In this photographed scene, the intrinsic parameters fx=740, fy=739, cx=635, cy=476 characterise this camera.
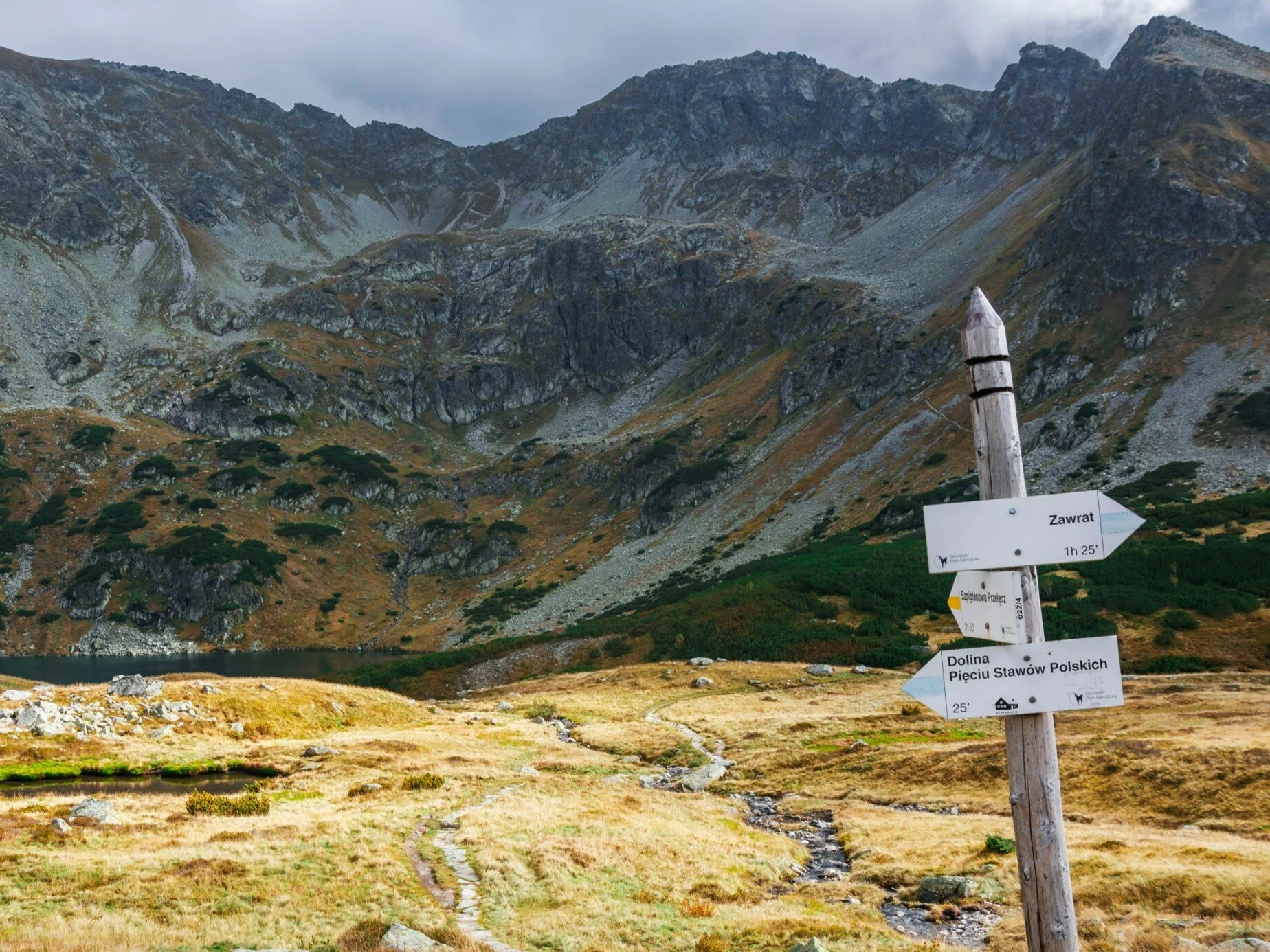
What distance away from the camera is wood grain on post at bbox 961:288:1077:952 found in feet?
20.9

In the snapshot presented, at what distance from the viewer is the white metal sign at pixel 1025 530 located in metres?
6.36

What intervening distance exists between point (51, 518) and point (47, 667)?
5070cm

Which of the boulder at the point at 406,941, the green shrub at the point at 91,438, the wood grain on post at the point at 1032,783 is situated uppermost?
the green shrub at the point at 91,438

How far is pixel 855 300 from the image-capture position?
16725 cm

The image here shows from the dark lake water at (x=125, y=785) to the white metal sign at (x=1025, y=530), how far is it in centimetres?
3231

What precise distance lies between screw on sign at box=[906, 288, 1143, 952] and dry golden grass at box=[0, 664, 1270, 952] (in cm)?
661

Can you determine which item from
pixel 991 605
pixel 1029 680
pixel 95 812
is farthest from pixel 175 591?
pixel 1029 680

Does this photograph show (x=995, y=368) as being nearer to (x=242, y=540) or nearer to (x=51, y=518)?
(x=242, y=540)

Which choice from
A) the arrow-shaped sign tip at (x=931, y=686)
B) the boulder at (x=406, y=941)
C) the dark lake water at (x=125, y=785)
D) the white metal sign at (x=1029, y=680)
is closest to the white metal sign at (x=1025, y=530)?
the white metal sign at (x=1029, y=680)

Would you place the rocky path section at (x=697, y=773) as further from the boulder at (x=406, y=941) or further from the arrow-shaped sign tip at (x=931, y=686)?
the arrow-shaped sign tip at (x=931, y=686)

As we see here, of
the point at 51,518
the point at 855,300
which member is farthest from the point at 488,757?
the point at 855,300

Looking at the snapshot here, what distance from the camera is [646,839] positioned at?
67.7ft

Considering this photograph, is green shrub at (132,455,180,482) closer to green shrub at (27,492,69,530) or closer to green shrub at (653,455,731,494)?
green shrub at (27,492,69,530)

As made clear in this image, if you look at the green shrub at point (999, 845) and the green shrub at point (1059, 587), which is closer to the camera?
the green shrub at point (999, 845)
